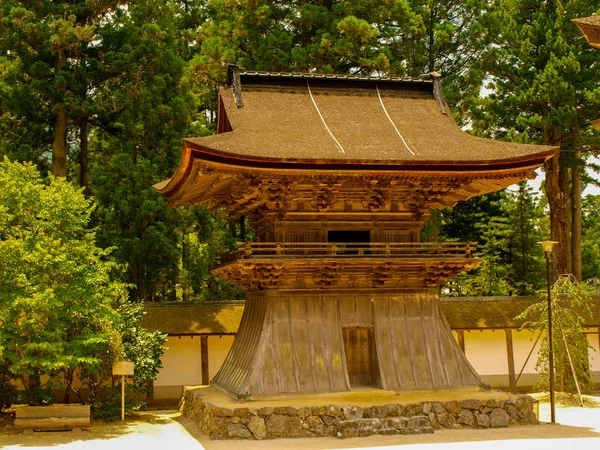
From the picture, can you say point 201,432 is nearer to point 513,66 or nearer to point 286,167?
point 286,167

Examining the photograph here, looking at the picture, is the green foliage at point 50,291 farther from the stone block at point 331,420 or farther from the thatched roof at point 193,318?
the stone block at point 331,420

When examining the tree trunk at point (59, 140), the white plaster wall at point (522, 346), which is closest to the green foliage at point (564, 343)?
the white plaster wall at point (522, 346)

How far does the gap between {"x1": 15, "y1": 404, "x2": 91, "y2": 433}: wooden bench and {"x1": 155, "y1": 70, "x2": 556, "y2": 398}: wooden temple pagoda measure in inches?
138

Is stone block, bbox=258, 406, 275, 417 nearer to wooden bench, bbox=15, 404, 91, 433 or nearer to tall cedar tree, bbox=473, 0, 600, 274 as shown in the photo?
wooden bench, bbox=15, 404, 91, 433

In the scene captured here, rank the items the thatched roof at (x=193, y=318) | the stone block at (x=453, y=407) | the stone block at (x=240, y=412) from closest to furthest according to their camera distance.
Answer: the stone block at (x=240, y=412) < the stone block at (x=453, y=407) < the thatched roof at (x=193, y=318)

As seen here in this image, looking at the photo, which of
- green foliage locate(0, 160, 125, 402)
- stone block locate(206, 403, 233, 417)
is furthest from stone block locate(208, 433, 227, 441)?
green foliage locate(0, 160, 125, 402)

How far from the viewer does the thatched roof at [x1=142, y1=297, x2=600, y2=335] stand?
77.5ft

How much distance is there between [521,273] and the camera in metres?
35.9

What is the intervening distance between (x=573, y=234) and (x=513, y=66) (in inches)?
319

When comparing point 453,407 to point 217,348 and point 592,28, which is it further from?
point 217,348

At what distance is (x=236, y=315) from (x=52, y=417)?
7845 millimetres

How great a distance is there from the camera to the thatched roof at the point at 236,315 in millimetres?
23609

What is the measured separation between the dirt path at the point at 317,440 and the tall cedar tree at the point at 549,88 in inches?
565

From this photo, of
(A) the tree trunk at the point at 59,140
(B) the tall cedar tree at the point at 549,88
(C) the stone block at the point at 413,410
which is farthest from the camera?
Result: (B) the tall cedar tree at the point at 549,88
